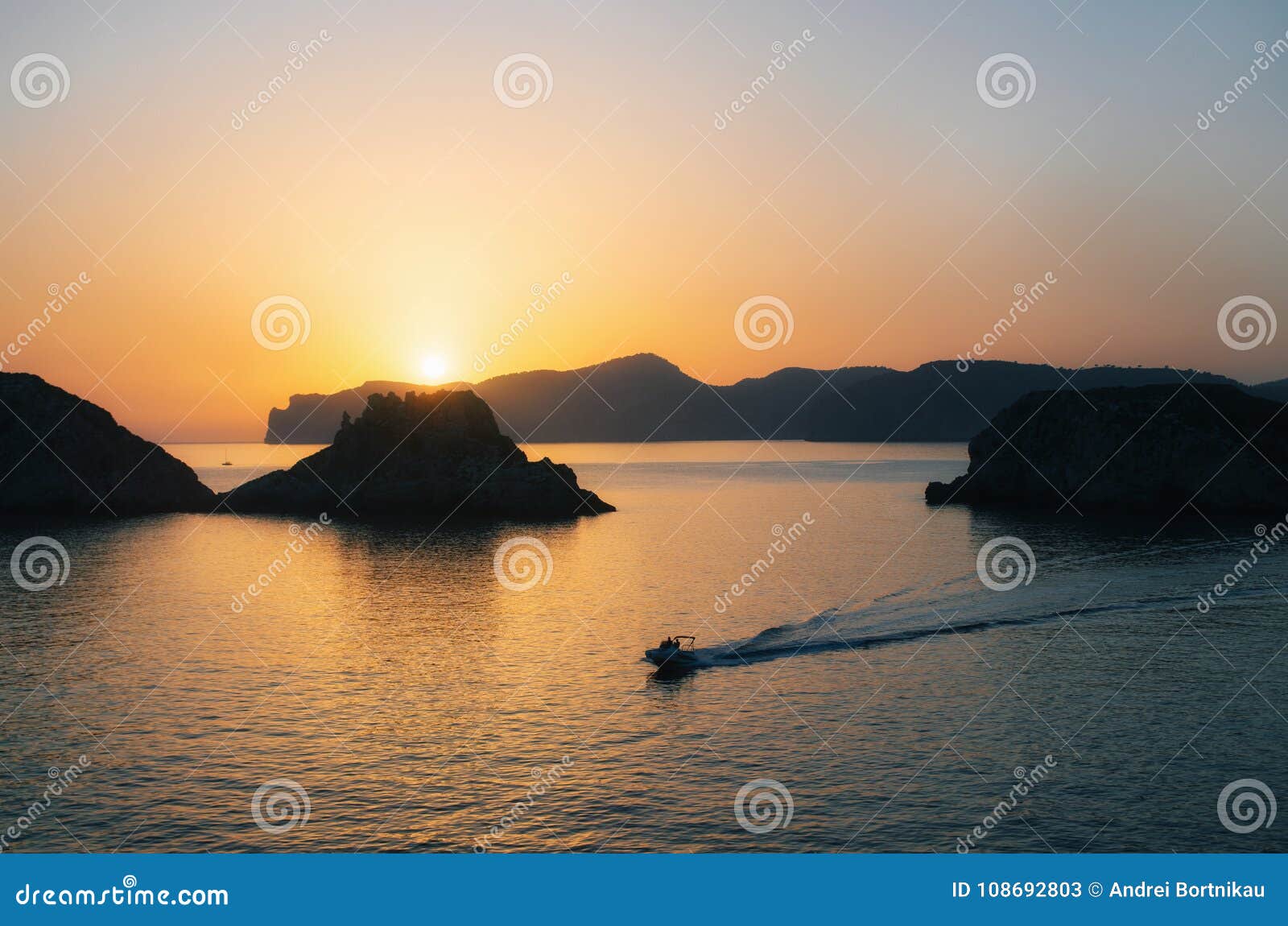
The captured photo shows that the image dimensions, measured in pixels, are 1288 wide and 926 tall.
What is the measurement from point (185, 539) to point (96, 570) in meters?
27.0

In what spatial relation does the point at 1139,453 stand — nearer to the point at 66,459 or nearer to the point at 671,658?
the point at 671,658

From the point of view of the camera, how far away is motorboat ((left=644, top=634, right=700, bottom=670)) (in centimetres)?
4822

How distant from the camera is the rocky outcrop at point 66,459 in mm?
135375

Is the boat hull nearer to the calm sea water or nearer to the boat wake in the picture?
the boat wake

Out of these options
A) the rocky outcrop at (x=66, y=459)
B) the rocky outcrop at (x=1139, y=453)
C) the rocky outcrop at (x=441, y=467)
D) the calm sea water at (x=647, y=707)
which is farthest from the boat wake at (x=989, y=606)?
the rocky outcrop at (x=66, y=459)

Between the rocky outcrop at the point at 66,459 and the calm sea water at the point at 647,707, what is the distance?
64.6m

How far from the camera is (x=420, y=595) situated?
74.4m

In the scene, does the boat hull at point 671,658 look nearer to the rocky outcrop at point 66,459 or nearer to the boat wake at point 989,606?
the boat wake at point 989,606

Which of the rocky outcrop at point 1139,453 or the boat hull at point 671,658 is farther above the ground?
the rocky outcrop at point 1139,453

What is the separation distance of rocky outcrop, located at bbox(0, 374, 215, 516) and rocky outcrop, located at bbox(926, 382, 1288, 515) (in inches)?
5087

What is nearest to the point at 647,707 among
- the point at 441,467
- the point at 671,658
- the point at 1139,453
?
the point at 671,658

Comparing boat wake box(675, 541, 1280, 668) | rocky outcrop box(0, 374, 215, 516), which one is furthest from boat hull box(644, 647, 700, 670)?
rocky outcrop box(0, 374, 215, 516)

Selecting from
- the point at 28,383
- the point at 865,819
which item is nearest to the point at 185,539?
the point at 28,383

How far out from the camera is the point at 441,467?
13638cm
